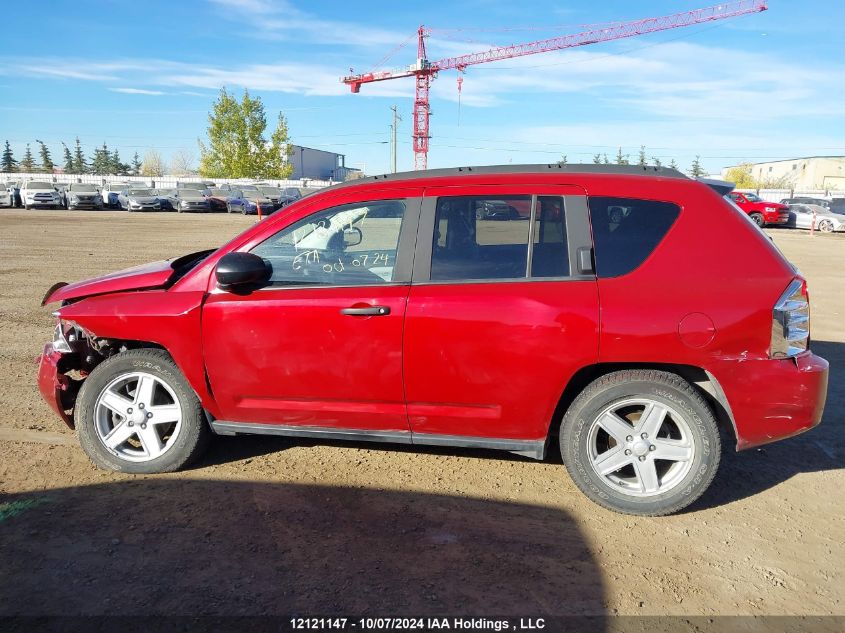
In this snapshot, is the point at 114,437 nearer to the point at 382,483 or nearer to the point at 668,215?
the point at 382,483

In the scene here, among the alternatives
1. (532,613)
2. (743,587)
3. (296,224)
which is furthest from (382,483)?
(743,587)

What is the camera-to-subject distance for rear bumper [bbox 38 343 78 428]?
4.08 metres

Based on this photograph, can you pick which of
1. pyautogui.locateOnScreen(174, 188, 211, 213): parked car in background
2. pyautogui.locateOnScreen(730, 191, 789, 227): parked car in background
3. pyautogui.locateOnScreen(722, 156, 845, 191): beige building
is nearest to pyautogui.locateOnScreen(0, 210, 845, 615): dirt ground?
pyautogui.locateOnScreen(730, 191, 789, 227): parked car in background

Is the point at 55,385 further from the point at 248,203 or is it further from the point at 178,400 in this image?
the point at 248,203

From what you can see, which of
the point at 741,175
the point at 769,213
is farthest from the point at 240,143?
the point at 741,175

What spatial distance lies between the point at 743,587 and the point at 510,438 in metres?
1.30

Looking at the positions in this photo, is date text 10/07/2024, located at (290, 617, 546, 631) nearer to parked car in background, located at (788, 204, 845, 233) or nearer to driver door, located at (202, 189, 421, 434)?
driver door, located at (202, 189, 421, 434)

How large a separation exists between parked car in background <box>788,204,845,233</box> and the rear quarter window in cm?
3035

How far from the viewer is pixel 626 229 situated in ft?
11.3

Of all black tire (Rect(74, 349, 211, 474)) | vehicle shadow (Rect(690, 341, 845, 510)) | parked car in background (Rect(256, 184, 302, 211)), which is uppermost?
parked car in background (Rect(256, 184, 302, 211))

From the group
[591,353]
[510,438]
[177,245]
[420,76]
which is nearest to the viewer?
[591,353]

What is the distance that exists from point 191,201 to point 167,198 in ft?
9.55

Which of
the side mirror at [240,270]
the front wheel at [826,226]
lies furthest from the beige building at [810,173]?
the side mirror at [240,270]

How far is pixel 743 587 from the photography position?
113 inches
